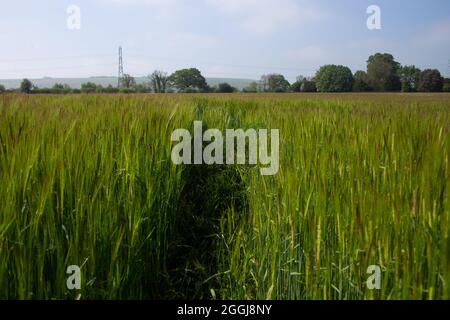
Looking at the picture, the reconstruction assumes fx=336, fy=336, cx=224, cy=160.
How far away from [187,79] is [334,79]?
859 inches

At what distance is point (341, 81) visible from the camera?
39.5 metres

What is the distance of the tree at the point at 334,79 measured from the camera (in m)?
39.8

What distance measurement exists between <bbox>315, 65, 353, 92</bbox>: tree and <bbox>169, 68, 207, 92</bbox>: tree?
52.6 ft

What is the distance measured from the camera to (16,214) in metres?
1.01

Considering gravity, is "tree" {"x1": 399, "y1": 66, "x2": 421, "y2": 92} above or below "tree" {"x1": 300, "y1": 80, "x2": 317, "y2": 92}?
above

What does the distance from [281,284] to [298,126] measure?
4.69 ft

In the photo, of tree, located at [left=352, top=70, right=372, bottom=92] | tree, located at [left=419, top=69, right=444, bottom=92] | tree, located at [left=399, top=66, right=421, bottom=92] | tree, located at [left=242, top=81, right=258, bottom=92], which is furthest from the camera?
tree, located at [left=399, top=66, right=421, bottom=92]

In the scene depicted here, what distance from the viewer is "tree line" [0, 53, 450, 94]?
120 ft

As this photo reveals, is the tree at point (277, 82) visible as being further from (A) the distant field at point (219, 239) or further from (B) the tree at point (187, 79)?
(A) the distant field at point (219, 239)

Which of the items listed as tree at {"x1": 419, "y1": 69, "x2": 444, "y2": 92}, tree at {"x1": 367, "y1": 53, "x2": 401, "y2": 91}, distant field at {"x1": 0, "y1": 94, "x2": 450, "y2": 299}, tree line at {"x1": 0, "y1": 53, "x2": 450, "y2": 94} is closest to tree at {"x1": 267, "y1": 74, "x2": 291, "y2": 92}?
tree line at {"x1": 0, "y1": 53, "x2": 450, "y2": 94}

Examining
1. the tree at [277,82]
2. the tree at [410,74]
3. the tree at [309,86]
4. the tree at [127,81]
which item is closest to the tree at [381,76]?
the tree at [410,74]

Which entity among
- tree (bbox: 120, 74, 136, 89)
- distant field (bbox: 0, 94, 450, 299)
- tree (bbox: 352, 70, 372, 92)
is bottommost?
distant field (bbox: 0, 94, 450, 299)

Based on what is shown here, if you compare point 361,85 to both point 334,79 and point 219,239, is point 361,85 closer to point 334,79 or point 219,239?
point 334,79

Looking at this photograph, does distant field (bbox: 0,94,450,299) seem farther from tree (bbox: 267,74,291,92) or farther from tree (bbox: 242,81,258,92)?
tree (bbox: 267,74,291,92)
